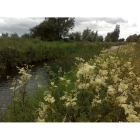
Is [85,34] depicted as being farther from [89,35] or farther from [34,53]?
[34,53]

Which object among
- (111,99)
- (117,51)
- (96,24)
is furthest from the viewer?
(117,51)

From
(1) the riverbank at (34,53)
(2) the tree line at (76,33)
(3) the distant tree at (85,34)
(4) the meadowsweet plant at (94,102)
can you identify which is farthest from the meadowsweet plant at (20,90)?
(1) the riverbank at (34,53)

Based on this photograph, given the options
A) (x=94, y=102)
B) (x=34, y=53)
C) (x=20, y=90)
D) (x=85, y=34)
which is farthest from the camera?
(x=34, y=53)

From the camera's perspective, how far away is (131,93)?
6.77 ft

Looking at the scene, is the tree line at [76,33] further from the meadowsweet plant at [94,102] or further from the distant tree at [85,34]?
the meadowsweet plant at [94,102]

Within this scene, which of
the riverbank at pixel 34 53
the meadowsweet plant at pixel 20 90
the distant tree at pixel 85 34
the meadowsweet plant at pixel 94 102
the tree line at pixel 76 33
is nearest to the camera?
the meadowsweet plant at pixel 94 102

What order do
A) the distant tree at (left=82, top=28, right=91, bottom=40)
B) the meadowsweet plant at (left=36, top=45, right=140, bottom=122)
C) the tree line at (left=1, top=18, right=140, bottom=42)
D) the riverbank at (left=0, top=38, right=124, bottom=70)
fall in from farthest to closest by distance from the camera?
the riverbank at (left=0, top=38, right=124, bottom=70) → the distant tree at (left=82, top=28, right=91, bottom=40) → the tree line at (left=1, top=18, right=140, bottom=42) → the meadowsweet plant at (left=36, top=45, right=140, bottom=122)

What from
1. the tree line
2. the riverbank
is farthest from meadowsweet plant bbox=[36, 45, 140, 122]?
the riverbank

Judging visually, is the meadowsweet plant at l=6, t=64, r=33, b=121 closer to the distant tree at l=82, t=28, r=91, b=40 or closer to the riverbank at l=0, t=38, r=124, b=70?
the distant tree at l=82, t=28, r=91, b=40

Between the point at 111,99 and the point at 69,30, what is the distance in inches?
54.9

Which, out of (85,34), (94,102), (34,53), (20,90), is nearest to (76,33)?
(85,34)
